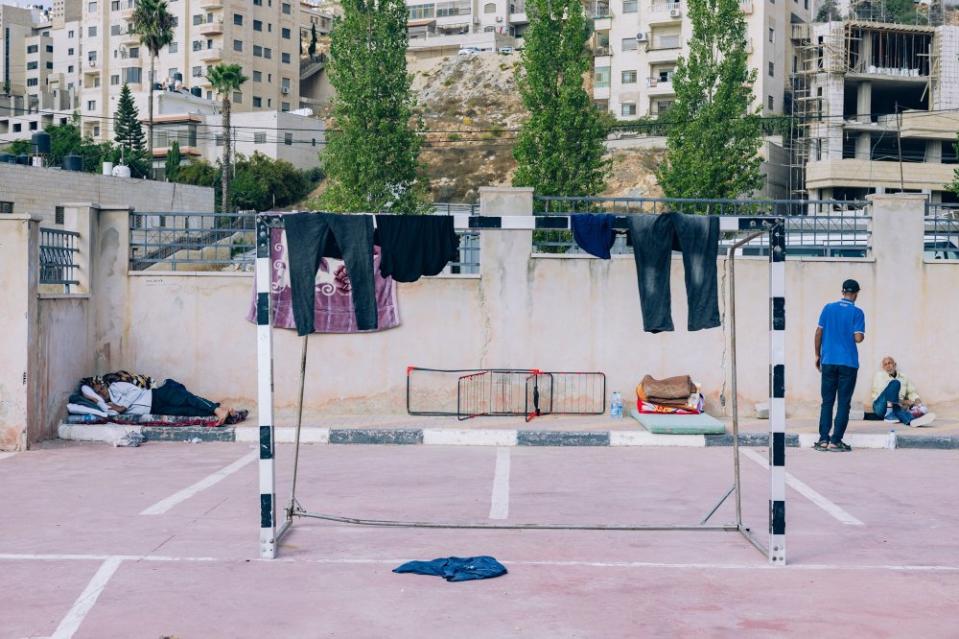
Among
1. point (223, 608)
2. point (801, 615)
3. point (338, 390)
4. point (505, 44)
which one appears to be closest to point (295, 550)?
point (223, 608)

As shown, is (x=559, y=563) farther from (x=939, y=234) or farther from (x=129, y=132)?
(x=129, y=132)

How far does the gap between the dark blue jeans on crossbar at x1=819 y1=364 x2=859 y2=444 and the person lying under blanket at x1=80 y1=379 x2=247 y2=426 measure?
8.38 metres

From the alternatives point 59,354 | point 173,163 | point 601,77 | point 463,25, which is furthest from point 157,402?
point 463,25

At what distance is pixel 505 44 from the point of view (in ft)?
388

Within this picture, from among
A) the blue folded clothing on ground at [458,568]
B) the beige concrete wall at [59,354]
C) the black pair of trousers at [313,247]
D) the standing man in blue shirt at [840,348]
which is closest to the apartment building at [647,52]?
the standing man in blue shirt at [840,348]

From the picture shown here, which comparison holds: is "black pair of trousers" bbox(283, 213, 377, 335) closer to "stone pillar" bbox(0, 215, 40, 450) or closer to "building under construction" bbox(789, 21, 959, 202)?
"stone pillar" bbox(0, 215, 40, 450)

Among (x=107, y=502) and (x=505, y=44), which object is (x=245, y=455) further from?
(x=505, y=44)

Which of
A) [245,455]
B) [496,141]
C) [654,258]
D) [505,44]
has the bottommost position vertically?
[245,455]

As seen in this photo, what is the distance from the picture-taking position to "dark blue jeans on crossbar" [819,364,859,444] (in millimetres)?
13469

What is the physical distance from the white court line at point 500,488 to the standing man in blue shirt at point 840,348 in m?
4.22

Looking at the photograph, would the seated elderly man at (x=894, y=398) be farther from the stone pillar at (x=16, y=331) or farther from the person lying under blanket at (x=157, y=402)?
the stone pillar at (x=16, y=331)

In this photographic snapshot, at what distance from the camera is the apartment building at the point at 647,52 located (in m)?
78.4

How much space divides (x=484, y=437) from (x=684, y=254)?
19.0 ft

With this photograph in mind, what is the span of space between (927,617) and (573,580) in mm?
2317
